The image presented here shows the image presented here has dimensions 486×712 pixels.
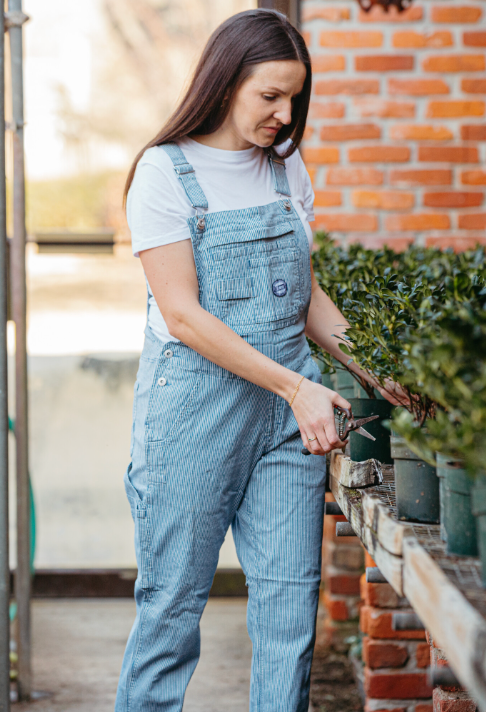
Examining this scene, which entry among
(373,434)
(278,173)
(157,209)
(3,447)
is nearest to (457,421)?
(373,434)

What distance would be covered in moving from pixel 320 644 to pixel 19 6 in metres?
2.36

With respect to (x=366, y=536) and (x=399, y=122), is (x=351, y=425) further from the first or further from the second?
(x=399, y=122)

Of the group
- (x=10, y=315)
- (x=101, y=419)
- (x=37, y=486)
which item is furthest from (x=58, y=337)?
(x=10, y=315)

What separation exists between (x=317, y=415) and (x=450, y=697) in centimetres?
65

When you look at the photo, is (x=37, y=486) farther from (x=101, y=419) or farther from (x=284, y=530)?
(x=284, y=530)

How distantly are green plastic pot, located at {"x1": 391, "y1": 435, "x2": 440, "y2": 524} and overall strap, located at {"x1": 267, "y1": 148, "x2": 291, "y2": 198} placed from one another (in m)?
0.73

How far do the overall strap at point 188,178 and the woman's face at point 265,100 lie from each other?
0.15 meters

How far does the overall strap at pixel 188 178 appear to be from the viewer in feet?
5.18

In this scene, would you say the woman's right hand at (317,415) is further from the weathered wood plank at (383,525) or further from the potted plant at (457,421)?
the potted plant at (457,421)

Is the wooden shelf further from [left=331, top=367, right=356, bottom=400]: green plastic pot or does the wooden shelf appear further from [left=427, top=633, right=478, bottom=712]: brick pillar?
[left=331, top=367, right=356, bottom=400]: green plastic pot

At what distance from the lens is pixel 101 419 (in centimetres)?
355

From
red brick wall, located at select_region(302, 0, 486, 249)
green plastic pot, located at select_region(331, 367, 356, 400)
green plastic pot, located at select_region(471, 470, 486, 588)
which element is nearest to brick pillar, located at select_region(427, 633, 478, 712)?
green plastic pot, located at select_region(331, 367, 356, 400)

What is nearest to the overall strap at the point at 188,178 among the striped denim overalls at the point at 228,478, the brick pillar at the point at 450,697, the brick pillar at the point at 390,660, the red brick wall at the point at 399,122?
the striped denim overalls at the point at 228,478

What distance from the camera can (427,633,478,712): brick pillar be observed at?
1.58 metres
